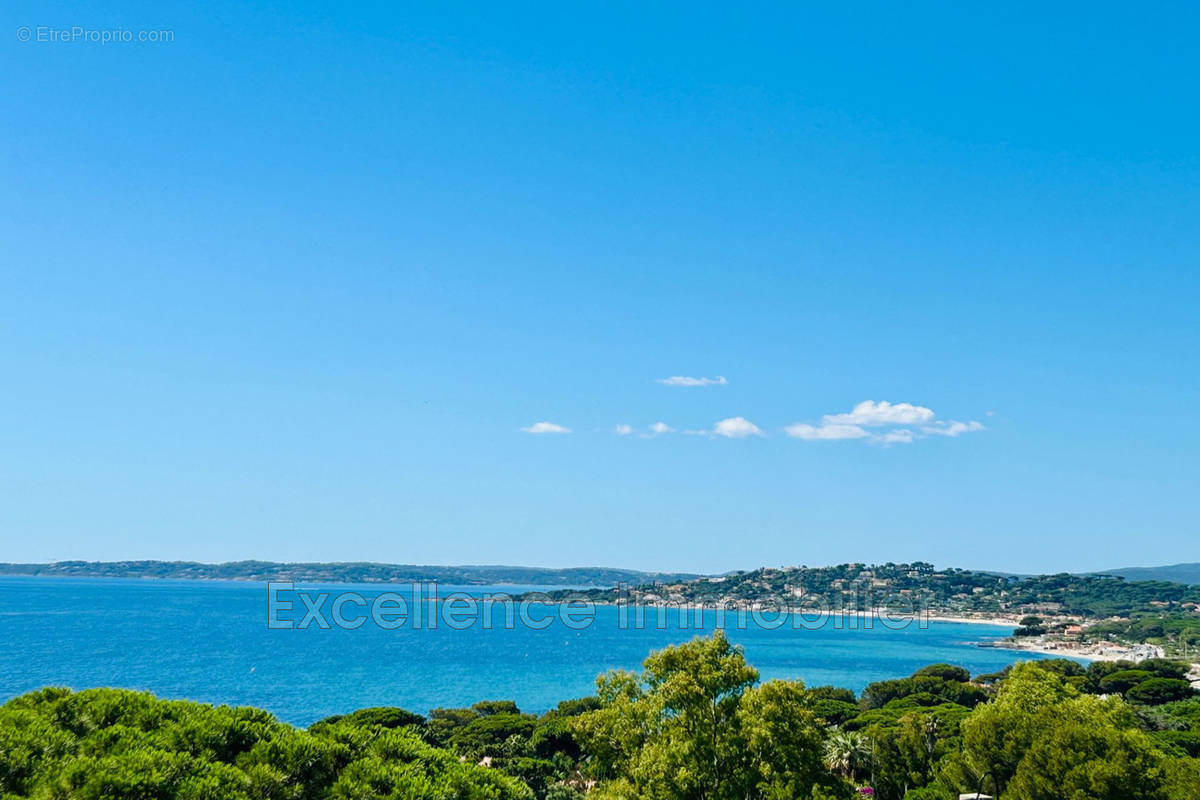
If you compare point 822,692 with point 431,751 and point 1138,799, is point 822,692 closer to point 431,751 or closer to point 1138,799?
point 1138,799

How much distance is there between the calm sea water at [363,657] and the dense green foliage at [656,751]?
4380 cm

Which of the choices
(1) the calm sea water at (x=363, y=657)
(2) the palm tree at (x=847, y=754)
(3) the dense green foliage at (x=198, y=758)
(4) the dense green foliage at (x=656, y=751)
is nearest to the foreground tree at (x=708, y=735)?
(4) the dense green foliage at (x=656, y=751)

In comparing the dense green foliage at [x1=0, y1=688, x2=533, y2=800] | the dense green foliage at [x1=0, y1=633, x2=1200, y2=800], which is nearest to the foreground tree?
the dense green foliage at [x1=0, y1=633, x2=1200, y2=800]

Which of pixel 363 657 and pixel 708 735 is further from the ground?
pixel 708 735

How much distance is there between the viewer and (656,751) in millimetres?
19000

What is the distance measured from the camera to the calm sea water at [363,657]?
8556cm

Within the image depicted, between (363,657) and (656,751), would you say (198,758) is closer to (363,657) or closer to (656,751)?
(656,751)

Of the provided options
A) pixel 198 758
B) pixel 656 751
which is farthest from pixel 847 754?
pixel 198 758

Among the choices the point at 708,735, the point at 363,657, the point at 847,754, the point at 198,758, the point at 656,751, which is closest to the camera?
the point at 198,758

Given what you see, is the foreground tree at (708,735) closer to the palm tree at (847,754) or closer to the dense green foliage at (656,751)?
the dense green foliage at (656,751)

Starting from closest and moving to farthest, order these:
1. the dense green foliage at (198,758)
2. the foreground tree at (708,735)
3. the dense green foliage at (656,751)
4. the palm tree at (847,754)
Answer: the dense green foliage at (198,758), the dense green foliage at (656,751), the foreground tree at (708,735), the palm tree at (847,754)

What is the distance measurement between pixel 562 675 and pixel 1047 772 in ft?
291

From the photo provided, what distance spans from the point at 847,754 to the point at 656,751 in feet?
86.2

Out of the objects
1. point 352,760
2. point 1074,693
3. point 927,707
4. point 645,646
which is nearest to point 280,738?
point 352,760
